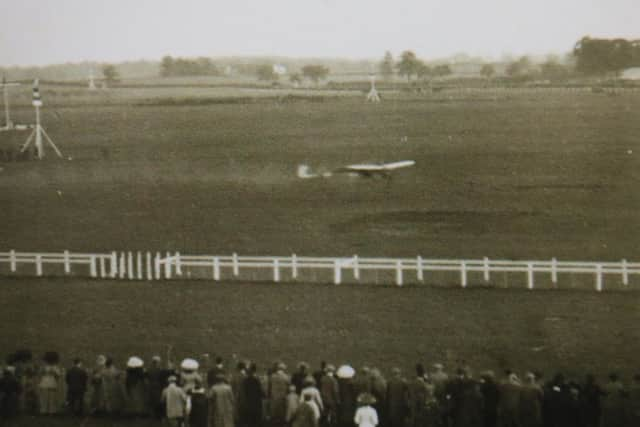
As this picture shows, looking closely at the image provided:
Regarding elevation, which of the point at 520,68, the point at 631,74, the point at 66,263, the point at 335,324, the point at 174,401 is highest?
the point at 520,68

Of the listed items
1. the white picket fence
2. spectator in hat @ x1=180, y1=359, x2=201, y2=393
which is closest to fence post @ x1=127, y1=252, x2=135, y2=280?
the white picket fence

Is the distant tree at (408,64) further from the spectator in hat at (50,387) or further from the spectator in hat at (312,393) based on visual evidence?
the spectator in hat at (312,393)

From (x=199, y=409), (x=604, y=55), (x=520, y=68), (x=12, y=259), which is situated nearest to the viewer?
(x=199, y=409)

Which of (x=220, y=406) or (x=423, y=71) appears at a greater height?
(x=423, y=71)

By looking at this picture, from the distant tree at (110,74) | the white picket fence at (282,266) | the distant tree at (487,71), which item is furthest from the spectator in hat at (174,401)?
the distant tree at (487,71)

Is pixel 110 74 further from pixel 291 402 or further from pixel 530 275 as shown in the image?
pixel 291 402

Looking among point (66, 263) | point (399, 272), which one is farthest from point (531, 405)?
point (66, 263)
